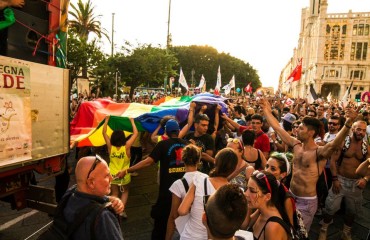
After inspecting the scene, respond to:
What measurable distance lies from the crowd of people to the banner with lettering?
1301 millimetres

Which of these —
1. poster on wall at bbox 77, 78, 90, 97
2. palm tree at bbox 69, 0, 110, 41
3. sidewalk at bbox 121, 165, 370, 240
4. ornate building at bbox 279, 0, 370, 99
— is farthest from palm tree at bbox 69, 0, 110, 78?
ornate building at bbox 279, 0, 370, 99

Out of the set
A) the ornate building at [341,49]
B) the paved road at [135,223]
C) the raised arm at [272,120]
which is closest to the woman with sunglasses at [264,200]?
the raised arm at [272,120]

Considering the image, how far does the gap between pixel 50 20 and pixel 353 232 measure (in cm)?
612

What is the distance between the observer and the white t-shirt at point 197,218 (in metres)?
2.68

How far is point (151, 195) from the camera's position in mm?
6500

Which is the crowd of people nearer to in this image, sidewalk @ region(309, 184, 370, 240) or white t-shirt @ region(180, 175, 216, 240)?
white t-shirt @ region(180, 175, 216, 240)

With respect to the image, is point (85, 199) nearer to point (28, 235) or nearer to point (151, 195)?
point (28, 235)

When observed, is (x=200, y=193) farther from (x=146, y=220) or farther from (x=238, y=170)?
(x=146, y=220)

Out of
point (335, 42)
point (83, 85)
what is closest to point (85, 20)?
point (83, 85)

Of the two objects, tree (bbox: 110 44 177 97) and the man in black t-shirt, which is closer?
the man in black t-shirt

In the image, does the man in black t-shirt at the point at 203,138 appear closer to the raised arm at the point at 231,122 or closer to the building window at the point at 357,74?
the raised arm at the point at 231,122

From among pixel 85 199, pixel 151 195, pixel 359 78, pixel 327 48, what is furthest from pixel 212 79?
pixel 85 199

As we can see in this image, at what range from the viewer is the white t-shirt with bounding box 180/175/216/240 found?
8.78 ft

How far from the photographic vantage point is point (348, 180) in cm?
468
